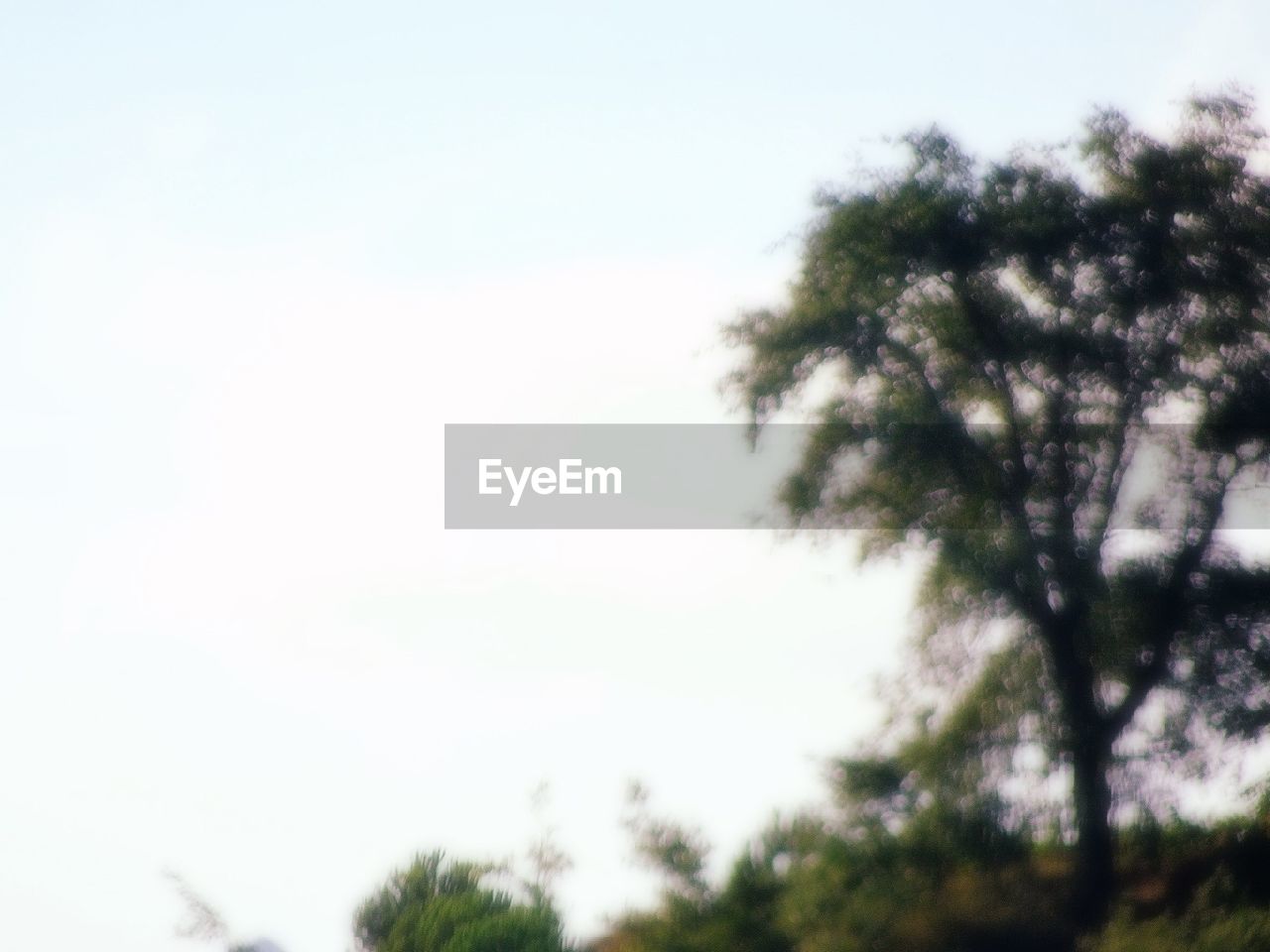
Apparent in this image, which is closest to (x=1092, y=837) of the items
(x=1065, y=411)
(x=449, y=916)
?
(x=1065, y=411)

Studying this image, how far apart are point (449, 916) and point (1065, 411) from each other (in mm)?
30172

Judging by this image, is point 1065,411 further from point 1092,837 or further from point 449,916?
point 449,916

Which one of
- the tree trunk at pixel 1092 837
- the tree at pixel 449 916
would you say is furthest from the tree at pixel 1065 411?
the tree at pixel 449 916

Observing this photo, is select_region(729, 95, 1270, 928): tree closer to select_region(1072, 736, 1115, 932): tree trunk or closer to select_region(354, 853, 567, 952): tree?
select_region(1072, 736, 1115, 932): tree trunk

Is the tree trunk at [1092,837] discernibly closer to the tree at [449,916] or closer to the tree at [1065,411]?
the tree at [1065,411]

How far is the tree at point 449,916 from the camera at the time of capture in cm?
4366

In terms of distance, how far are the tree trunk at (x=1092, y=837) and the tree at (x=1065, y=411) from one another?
0.16 feet

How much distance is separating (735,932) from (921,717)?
605 cm

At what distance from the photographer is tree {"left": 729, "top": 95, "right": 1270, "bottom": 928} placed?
26.2 meters

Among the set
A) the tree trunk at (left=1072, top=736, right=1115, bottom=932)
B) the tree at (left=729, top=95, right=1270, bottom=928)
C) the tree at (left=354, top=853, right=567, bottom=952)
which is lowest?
the tree at (left=354, top=853, right=567, bottom=952)

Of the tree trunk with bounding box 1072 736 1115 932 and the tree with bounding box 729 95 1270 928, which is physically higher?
the tree with bounding box 729 95 1270 928

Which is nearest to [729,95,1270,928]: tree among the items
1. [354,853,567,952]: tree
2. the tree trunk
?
the tree trunk

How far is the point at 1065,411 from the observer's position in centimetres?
2717

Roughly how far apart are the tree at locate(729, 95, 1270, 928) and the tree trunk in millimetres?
48
